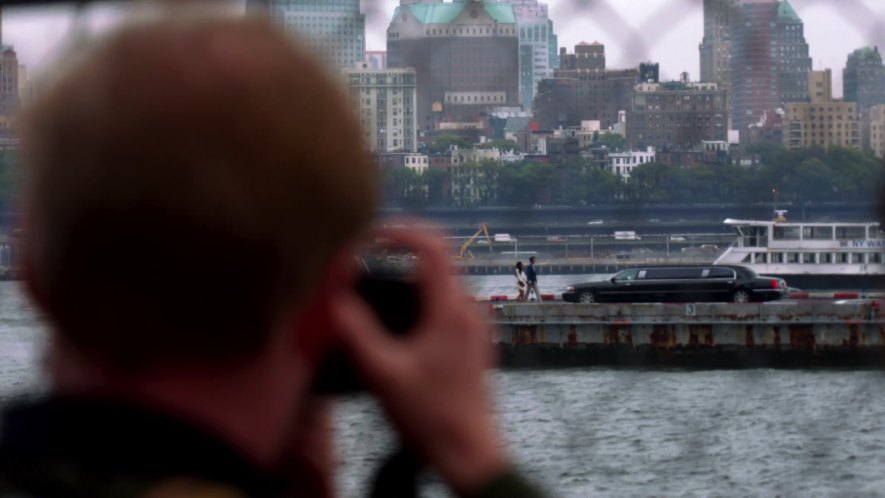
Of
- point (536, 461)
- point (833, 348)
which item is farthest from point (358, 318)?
point (833, 348)

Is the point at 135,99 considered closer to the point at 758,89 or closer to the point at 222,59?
the point at 222,59

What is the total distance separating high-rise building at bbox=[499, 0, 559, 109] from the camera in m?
0.73

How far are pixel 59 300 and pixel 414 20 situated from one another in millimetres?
525

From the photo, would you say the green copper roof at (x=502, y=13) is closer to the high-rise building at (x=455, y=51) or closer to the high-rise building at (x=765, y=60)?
the high-rise building at (x=455, y=51)

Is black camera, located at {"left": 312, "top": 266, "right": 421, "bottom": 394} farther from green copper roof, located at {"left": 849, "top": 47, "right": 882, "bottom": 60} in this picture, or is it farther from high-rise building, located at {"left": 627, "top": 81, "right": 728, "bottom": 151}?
high-rise building, located at {"left": 627, "top": 81, "right": 728, "bottom": 151}

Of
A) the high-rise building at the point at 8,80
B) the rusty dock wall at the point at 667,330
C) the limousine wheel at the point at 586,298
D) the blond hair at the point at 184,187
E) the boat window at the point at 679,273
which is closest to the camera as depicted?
the blond hair at the point at 184,187

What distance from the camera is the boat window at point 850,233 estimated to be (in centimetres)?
739

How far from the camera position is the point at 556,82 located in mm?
857

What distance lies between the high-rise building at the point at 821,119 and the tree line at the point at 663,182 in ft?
0.05

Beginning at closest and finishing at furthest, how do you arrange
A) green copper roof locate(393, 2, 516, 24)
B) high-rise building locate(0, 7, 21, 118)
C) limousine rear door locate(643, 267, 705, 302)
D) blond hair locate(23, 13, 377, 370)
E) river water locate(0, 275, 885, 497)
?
blond hair locate(23, 13, 377, 370)
high-rise building locate(0, 7, 21, 118)
green copper roof locate(393, 2, 516, 24)
river water locate(0, 275, 885, 497)
limousine rear door locate(643, 267, 705, 302)

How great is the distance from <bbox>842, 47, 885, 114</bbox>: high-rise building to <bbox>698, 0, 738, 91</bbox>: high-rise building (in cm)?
7

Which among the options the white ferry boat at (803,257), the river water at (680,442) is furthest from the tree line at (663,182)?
the white ferry boat at (803,257)

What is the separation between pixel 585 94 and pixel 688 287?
27.8 ft

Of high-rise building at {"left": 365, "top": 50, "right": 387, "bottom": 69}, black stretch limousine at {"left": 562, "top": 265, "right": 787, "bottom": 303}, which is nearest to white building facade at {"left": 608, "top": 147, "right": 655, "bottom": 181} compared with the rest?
high-rise building at {"left": 365, "top": 50, "right": 387, "bottom": 69}
